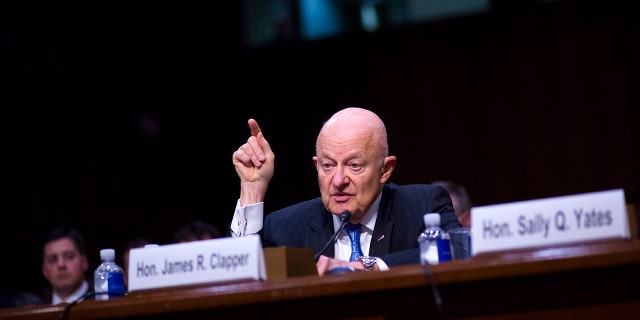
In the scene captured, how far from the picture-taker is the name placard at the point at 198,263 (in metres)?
1.92

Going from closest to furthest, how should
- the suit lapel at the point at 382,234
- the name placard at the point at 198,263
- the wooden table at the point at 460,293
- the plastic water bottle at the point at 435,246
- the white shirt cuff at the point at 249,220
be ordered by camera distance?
1. the wooden table at the point at 460,293
2. the name placard at the point at 198,263
3. the plastic water bottle at the point at 435,246
4. the white shirt cuff at the point at 249,220
5. the suit lapel at the point at 382,234

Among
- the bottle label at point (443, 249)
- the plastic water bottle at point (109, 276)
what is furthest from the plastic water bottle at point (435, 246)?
the plastic water bottle at point (109, 276)

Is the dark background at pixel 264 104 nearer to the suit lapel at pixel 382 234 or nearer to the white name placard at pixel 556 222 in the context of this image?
the suit lapel at pixel 382 234

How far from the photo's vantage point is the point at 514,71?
581cm

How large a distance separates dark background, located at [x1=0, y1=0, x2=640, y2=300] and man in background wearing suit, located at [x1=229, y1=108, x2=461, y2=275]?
2873 mm

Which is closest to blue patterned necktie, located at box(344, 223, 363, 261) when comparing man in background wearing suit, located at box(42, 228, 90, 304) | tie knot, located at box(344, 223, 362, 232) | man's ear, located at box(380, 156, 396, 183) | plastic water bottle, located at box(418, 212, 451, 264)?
tie knot, located at box(344, 223, 362, 232)

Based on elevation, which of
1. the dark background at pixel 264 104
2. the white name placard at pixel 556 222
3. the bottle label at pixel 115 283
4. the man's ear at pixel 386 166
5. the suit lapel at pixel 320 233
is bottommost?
the bottle label at pixel 115 283

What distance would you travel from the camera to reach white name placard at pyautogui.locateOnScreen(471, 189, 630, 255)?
1.73 meters

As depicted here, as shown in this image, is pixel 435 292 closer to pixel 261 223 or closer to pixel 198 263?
pixel 198 263

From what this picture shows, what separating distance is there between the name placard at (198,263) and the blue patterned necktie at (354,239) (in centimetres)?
90

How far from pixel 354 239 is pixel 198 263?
105 cm

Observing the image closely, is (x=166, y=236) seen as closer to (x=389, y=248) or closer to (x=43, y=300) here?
(x=43, y=300)

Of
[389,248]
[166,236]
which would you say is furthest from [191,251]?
[166,236]

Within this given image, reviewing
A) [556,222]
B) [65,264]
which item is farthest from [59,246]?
[556,222]
